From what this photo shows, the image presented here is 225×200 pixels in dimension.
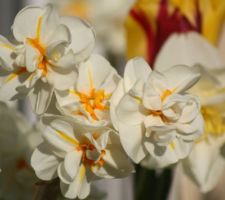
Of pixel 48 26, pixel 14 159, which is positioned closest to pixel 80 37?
pixel 48 26

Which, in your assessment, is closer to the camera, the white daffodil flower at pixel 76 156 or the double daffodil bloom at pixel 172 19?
the white daffodil flower at pixel 76 156

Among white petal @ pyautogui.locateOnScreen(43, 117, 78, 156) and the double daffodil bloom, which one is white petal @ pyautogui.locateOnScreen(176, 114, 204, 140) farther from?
the double daffodil bloom

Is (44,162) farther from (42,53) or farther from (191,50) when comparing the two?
(191,50)

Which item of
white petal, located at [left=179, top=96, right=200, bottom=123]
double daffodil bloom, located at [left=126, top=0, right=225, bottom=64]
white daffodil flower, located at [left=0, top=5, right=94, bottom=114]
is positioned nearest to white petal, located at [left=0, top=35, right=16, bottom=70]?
white daffodil flower, located at [left=0, top=5, right=94, bottom=114]

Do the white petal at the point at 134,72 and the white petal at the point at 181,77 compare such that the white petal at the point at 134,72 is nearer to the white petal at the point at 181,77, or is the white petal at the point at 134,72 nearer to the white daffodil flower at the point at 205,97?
the white petal at the point at 181,77

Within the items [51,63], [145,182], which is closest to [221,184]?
[145,182]

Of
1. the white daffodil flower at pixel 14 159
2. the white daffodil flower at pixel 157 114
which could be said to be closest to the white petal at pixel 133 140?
the white daffodil flower at pixel 157 114
